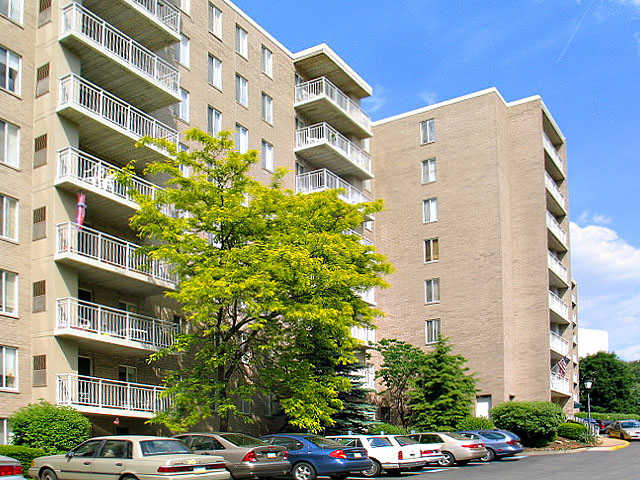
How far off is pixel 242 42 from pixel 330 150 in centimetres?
746

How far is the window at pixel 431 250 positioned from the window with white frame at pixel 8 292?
29.0m

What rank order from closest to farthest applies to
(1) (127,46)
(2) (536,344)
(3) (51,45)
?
(3) (51,45) < (1) (127,46) < (2) (536,344)

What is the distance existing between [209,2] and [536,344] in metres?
27.5

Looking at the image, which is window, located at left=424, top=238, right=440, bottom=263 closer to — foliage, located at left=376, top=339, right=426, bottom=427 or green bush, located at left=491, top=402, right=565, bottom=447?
Result: foliage, located at left=376, top=339, right=426, bottom=427

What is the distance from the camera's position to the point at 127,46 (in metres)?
31.8

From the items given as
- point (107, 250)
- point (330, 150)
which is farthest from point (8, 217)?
point (330, 150)

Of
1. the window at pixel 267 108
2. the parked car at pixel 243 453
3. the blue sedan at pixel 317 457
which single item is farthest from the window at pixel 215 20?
the parked car at pixel 243 453

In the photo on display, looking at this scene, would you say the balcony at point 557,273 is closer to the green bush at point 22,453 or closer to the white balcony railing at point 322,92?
the white balcony railing at point 322,92

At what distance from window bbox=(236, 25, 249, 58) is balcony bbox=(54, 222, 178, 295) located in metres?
13.9

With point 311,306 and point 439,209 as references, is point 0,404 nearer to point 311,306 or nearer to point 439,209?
point 311,306

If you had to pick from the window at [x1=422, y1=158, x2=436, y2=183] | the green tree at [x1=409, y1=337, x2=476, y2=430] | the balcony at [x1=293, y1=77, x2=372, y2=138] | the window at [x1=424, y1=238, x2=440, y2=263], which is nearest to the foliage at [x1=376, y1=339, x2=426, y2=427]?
the green tree at [x1=409, y1=337, x2=476, y2=430]

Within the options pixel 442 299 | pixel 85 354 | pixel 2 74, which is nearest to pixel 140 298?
pixel 85 354

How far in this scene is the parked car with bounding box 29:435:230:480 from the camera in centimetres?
1809

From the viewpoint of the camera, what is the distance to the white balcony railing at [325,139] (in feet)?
144
